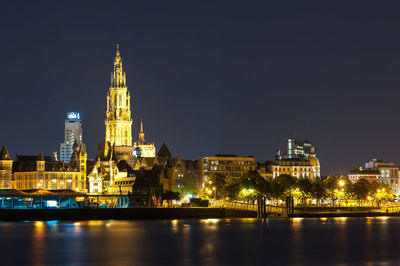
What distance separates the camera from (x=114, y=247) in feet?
391

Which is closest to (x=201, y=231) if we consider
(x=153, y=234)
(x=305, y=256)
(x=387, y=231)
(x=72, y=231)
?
(x=153, y=234)

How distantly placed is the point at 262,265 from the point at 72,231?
6135cm

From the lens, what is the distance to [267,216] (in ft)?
652

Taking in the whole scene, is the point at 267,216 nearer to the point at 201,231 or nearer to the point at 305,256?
the point at 201,231

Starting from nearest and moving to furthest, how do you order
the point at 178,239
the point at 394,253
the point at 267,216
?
the point at 394,253, the point at 178,239, the point at 267,216

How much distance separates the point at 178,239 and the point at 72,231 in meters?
27.1

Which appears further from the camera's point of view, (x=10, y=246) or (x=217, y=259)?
(x=10, y=246)

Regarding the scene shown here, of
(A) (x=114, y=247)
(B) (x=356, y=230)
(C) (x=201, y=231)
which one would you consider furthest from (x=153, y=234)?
(B) (x=356, y=230)

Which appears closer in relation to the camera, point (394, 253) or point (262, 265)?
point (262, 265)

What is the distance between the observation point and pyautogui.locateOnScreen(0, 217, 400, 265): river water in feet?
341

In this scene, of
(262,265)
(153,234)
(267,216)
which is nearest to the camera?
(262,265)

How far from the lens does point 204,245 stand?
402 feet

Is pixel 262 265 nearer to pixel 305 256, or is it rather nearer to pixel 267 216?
pixel 305 256

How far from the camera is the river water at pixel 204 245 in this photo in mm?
103938
